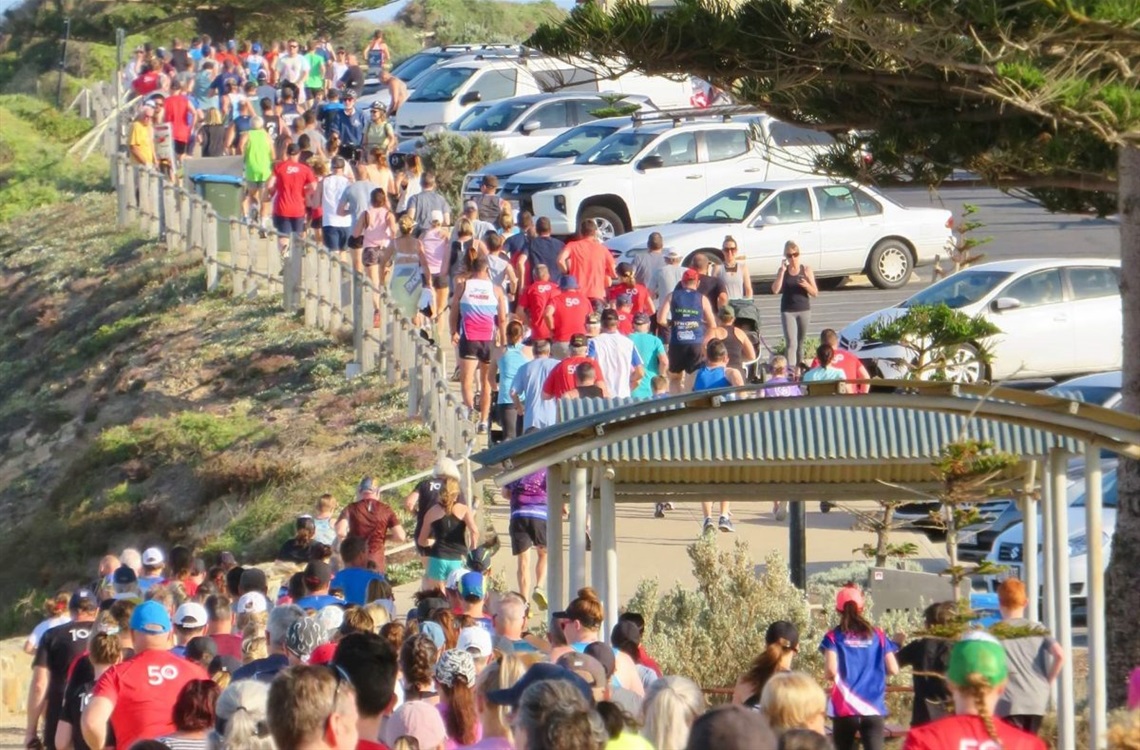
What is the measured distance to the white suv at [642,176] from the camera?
28.0m

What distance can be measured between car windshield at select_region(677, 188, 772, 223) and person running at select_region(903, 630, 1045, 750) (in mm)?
19678

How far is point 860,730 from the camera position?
1010 centimetres

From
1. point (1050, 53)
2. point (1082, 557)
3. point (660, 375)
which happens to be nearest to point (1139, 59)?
point (1050, 53)

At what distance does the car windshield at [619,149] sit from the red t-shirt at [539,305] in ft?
31.8

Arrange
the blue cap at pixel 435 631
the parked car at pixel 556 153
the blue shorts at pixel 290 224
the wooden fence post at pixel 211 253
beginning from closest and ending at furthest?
the blue cap at pixel 435 631
the blue shorts at pixel 290 224
the parked car at pixel 556 153
the wooden fence post at pixel 211 253

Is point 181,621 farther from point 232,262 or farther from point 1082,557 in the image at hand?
point 232,262

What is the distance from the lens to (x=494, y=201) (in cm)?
2470

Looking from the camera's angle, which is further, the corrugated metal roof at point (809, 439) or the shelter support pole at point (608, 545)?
the shelter support pole at point (608, 545)

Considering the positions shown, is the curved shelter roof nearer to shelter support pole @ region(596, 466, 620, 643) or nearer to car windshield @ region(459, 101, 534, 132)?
shelter support pole @ region(596, 466, 620, 643)

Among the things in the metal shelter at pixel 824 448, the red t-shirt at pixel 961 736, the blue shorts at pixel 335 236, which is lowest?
the red t-shirt at pixel 961 736

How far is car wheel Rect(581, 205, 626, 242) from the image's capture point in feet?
91.8

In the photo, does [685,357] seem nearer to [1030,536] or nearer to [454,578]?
[454,578]

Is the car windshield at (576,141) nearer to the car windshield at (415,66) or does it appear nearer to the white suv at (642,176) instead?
the white suv at (642,176)

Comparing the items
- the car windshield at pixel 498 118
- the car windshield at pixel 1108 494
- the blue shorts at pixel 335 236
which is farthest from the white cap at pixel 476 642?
the car windshield at pixel 498 118
